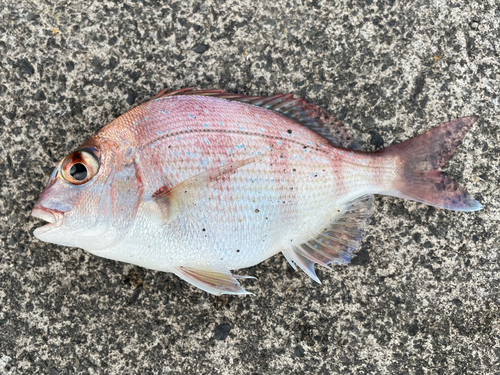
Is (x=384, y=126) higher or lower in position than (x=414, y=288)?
higher

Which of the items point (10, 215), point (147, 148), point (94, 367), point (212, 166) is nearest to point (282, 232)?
point (212, 166)

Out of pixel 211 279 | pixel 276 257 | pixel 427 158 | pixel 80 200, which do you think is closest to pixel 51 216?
pixel 80 200

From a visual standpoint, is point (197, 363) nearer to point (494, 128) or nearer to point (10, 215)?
point (10, 215)

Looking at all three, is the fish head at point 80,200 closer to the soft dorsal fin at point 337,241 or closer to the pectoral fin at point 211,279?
the pectoral fin at point 211,279

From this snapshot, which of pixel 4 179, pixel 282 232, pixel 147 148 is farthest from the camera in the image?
pixel 4 179

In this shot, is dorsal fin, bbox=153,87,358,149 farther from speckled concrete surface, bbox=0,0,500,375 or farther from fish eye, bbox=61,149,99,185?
fish eye, bbox=61,149,99,185

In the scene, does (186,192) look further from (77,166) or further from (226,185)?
(77,166)

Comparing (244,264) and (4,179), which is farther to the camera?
(4,179)
